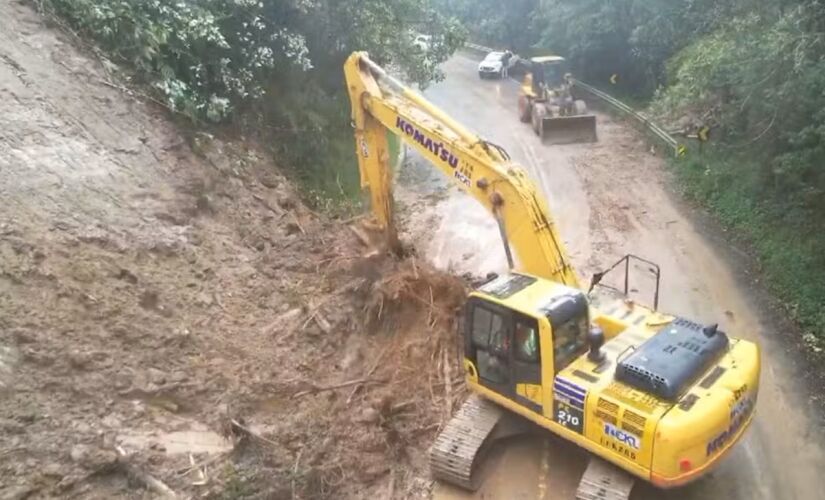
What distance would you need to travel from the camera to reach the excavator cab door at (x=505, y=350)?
898 centimetres

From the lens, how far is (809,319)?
1277 cm

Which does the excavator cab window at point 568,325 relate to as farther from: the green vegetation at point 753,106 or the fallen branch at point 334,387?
the green vegetation at point 753,106

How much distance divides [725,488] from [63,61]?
12.3 metres

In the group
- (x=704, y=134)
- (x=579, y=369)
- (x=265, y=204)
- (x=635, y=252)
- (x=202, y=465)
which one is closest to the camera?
(x=202, y=465)

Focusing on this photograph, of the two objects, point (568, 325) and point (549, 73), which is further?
point (549, 73)

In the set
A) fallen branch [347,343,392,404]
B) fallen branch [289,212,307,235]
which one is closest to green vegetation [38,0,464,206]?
fallen branch [289,212,307,235]

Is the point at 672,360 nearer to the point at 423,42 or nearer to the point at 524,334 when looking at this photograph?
the point at 524,334

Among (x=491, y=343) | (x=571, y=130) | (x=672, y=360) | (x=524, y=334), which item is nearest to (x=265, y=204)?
(x=491, y=343)

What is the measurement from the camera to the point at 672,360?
8.45m

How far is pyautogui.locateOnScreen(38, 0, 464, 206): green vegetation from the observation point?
45.4 feet

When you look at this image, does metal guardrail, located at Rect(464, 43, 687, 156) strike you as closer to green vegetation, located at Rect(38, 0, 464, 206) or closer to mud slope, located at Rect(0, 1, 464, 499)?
green vegetation, located at Rect(38, 0, 464, 206)

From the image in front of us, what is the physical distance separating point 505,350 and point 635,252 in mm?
7771

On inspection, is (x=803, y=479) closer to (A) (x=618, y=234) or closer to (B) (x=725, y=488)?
(B) (x=725, y=488)

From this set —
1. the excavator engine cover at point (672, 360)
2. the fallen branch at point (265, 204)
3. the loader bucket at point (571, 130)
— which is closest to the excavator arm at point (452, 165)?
the excavator engine cover at point (672, 360)
